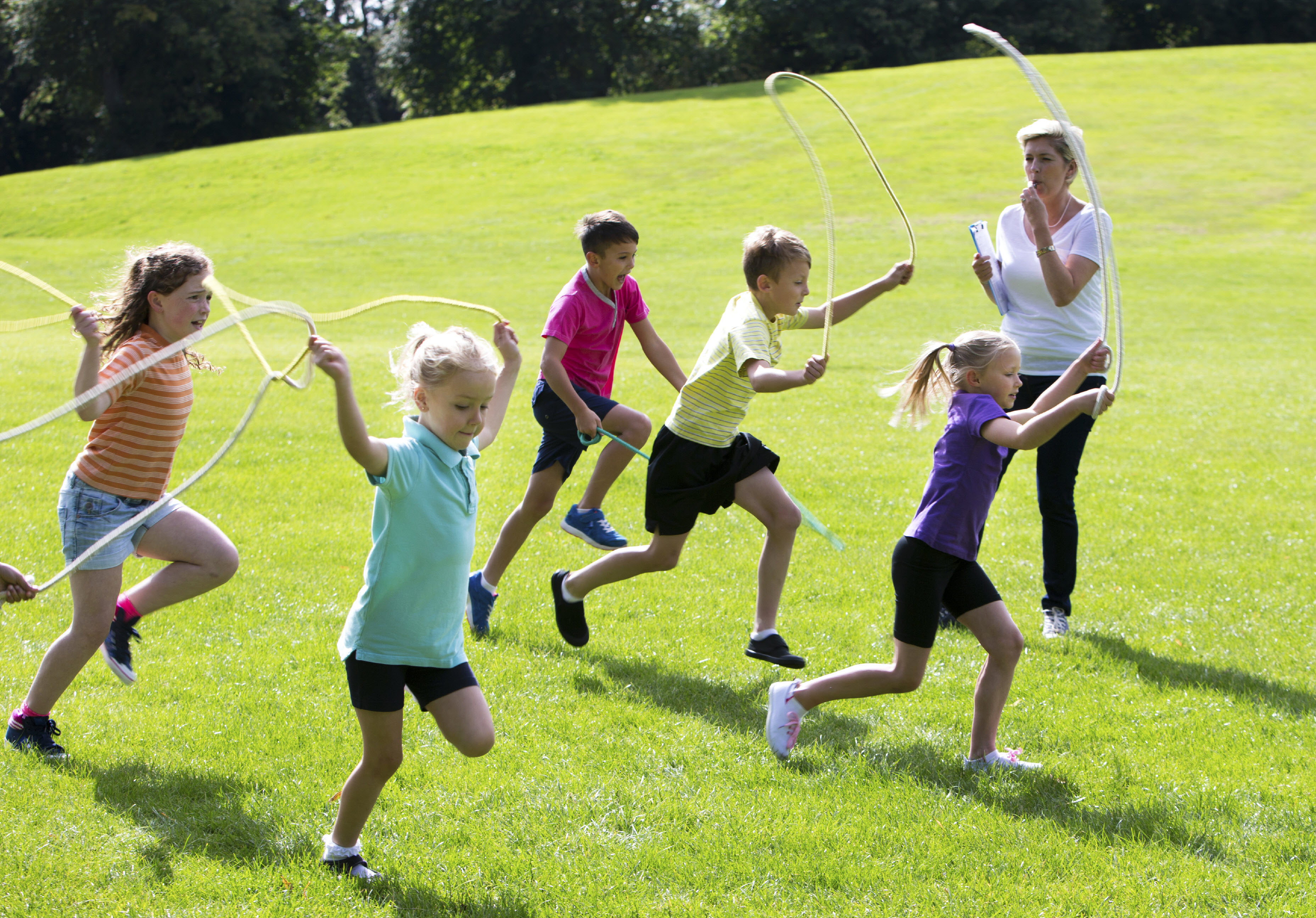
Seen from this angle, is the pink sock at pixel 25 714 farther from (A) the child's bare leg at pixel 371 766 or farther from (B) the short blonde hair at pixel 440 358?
(B) the short blonde hair at pixel 440 358

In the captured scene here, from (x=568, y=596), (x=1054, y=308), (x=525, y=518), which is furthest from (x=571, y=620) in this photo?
(x=1054, y=308)

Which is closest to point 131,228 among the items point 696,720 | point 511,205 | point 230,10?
point 511,205

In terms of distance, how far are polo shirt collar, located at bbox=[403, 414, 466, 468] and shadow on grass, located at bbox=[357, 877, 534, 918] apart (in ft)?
4.44

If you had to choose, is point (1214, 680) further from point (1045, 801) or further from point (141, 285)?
point (141, 285)

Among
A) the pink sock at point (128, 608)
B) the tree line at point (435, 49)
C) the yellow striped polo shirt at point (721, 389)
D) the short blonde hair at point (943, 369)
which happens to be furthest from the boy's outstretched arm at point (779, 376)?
the tree line at point (435, 49)

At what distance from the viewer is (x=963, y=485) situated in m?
4.26

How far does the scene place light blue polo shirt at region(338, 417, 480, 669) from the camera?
3.38m

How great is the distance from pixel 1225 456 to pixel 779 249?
7.60 m

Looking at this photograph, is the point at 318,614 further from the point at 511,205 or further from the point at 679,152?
the point at 679,152

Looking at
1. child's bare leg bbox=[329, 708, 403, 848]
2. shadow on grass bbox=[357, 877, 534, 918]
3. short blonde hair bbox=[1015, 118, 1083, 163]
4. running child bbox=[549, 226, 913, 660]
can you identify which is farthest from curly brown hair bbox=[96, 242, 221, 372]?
short blonde hair bbox=[1015, 118, 1083, 163]

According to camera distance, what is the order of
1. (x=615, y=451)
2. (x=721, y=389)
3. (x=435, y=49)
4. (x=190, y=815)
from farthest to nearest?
(x=435, y=49) < (x=615, y=451) < (x=721, y=389) < (x=190, y=815)

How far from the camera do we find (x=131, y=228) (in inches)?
1309

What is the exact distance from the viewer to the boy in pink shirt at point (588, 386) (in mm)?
5570

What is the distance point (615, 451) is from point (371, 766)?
2971mm
